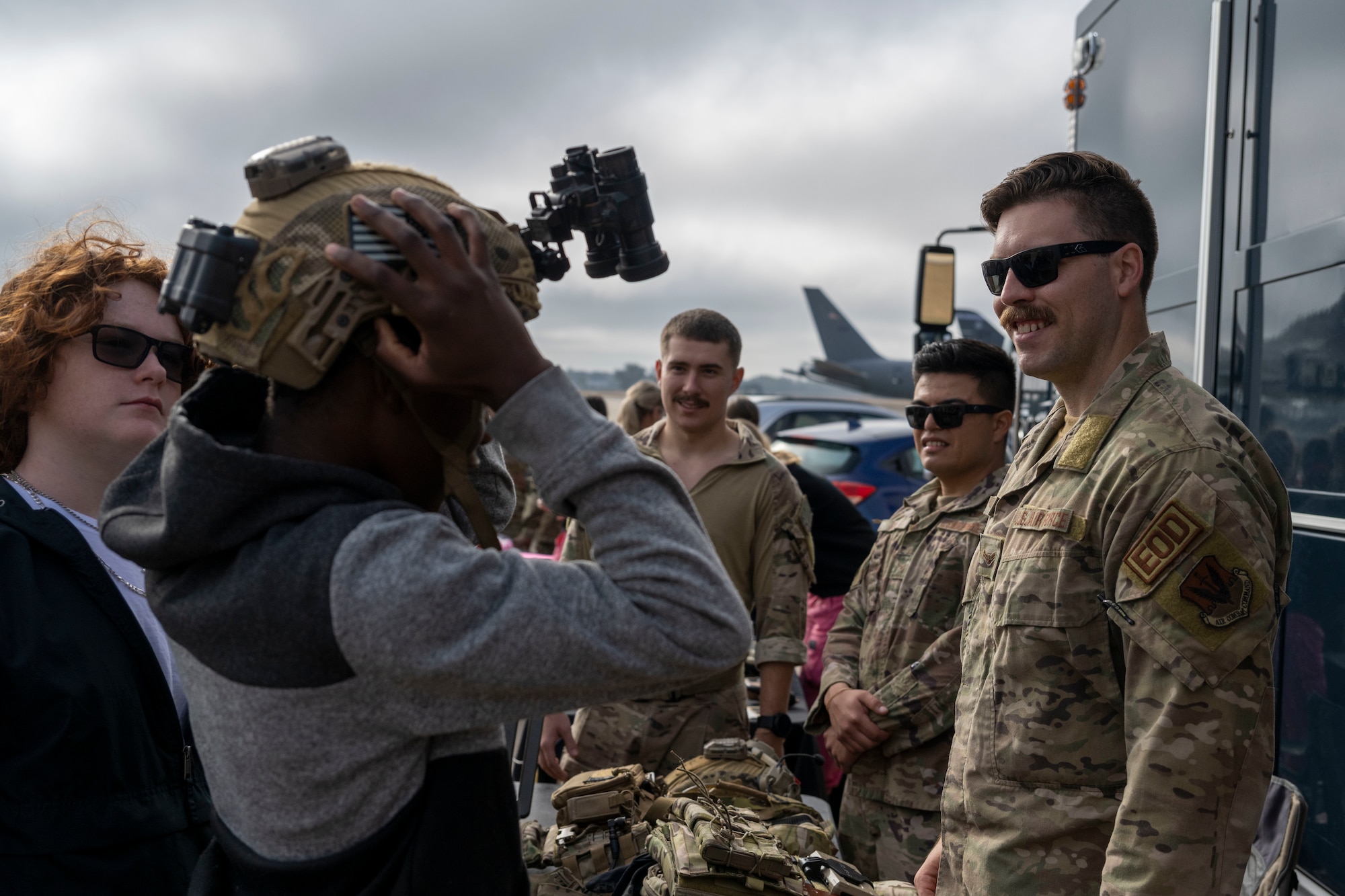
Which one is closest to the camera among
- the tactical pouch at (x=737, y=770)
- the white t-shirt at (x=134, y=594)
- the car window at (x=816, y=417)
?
the white t-shirt at (x=134, y=594)

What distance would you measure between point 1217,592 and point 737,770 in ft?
4.98

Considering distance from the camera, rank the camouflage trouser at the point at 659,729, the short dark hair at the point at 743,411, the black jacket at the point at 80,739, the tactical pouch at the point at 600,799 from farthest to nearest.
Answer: the short dark hair at the point at 743,411 → the camouflage trouser at the point at 659,729 → the tactical pouch at the point at 600,799 → the black jacket at the point at 80,739

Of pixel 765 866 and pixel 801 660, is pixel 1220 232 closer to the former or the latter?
pixel 801 660

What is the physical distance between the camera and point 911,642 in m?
3.04

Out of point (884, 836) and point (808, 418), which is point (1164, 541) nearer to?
point (884, 836)

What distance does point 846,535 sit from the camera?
464 centimetres

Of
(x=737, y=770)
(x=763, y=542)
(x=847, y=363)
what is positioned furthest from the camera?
(x=847, y=363)

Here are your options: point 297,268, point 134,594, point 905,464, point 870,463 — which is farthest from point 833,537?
point 905,464

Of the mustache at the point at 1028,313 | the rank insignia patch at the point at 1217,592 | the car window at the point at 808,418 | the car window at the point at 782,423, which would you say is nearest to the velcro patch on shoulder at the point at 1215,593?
the rank insignia patch at the point at 1217,592

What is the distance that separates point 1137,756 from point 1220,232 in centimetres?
198

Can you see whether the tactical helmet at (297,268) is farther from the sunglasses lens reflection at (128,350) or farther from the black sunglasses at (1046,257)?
the black sunglasses at (1046,257)

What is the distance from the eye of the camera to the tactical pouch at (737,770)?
273 cm

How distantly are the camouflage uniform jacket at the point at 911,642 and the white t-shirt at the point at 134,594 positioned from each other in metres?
2.00

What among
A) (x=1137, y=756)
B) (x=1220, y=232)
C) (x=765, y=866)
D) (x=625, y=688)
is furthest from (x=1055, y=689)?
(x=1220, y=232)
